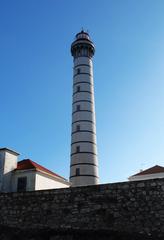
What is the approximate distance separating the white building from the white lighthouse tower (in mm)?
5521

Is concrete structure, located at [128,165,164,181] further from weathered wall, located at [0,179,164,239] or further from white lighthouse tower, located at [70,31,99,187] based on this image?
weathered wall, located at [0,179,164,239]

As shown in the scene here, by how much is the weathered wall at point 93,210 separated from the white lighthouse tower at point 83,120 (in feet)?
46.2

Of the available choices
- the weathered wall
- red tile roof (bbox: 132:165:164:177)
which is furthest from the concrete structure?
the weathered wall

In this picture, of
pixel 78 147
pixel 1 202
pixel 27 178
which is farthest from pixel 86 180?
pixel 1 202

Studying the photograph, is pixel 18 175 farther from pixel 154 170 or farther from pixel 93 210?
pixel 154 170

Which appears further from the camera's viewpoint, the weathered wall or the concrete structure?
the concrete structure

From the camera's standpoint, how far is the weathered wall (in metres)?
8.62

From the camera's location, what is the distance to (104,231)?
8.86 meters

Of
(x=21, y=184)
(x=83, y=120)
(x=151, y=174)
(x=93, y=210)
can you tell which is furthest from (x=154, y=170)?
(x=93, y=210)

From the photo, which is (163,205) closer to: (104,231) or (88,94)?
(104,231)

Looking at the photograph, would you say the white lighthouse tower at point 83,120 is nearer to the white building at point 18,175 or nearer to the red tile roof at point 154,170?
the red tile roof at point 154,170

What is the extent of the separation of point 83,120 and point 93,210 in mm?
17603

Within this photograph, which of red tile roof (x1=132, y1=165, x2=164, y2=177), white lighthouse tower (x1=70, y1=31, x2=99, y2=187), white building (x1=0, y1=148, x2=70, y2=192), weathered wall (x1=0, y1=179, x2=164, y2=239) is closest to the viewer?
weathered wall (x1=0, y1=179, x2=164, y2=239)

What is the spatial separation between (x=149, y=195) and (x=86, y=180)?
1587 centimetres
